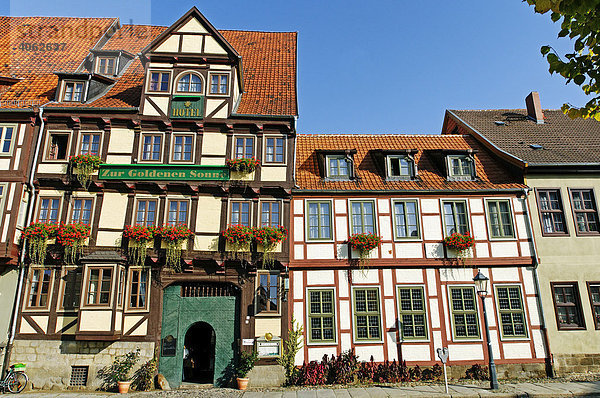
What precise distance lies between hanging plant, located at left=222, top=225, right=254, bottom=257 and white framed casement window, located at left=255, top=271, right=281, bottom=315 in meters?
1.25

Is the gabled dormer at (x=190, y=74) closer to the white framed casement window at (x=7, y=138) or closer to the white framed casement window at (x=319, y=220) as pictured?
the white framed casement window at (x=7, y=138)

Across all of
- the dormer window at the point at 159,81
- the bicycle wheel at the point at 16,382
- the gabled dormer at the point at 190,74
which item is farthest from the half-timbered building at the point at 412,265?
the bicycle wheel at the point at 16,382

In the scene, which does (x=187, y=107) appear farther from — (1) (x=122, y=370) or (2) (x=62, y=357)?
(2) (x=62, y=357)

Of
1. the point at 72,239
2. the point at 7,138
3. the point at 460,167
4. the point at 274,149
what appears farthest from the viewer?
the point at 460,167

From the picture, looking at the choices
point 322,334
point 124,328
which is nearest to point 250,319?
point 322,334

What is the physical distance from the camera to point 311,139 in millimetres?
20016

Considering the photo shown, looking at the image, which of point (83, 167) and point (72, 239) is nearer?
point (72, 239)

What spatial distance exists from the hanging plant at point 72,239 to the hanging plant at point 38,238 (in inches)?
16.0

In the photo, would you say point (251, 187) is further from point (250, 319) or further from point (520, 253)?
point (520, 253)

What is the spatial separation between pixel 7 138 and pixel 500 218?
19.8m

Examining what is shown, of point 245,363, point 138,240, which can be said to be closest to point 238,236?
point 138,240

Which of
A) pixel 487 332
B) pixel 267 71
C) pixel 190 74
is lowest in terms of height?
pixel 487 332

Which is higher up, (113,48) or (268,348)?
(113,48)

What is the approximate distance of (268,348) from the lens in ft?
48.5
